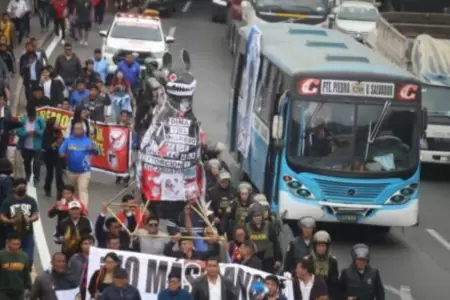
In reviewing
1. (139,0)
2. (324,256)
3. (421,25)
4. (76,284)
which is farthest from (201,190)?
(139,0)

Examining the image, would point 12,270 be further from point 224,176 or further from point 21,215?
point 224,176

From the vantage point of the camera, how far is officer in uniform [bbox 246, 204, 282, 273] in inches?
Result: 730

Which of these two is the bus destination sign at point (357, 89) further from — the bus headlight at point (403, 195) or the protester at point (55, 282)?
the protester at point (55, 282)

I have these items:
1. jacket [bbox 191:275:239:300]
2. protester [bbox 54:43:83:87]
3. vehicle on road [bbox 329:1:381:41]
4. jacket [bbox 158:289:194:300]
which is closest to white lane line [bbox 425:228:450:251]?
protester [bbox 54:43:83:87]

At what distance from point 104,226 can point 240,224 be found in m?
1.74

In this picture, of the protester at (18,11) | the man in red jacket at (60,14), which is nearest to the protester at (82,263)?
the protester at (18,11)

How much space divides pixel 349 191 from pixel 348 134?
845 mm

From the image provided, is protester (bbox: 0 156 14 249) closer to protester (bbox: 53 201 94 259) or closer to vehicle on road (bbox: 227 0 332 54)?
protester (bbox: 53 201 94 259)

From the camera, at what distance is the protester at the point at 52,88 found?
2869cm

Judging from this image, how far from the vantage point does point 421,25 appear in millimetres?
34625

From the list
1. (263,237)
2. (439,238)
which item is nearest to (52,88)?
(439,238)

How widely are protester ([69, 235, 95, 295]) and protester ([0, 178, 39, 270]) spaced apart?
5.13ft

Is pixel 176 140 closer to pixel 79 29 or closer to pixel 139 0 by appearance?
pixel 79 29

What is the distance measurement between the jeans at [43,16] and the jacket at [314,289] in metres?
29.2
